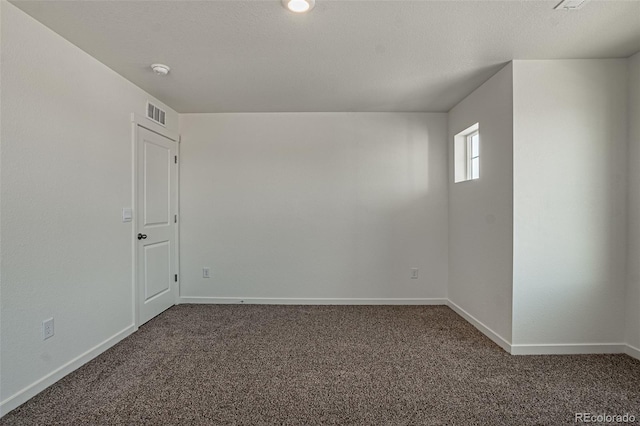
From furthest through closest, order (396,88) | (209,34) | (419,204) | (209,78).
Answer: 1. (419,204)
2. (396,88)
3. (209,78)
4. (209,34)

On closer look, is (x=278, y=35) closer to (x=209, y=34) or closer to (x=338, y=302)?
(x=209, y=34)

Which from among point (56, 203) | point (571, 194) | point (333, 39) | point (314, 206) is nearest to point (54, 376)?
point (56, 203)

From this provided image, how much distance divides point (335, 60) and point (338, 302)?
9.07ft

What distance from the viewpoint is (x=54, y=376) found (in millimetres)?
2084

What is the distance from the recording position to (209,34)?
2.10m

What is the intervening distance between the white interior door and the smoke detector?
699 mm

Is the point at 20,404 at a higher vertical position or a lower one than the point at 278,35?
lower

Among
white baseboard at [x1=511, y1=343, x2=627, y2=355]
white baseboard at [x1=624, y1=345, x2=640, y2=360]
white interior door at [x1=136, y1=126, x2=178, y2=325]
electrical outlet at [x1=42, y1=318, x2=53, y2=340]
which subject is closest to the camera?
electrical outlet at [x1=42, y1=318, x2=53, y2=340]

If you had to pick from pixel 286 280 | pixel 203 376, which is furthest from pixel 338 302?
pixel 203 376

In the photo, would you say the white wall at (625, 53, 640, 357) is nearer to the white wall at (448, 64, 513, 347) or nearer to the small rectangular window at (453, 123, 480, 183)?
the white wall at (448, 64, 513, 347)

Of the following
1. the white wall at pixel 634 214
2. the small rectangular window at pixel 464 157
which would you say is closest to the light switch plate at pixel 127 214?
the small rectangular window at pixel 464 157

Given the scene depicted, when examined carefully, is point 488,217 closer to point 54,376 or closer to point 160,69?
point 160,69

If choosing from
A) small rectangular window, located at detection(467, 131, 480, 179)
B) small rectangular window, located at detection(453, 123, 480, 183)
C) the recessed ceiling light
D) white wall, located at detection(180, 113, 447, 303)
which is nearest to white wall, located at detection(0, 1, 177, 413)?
white wall, located at detection(180, 113, 447, 303)

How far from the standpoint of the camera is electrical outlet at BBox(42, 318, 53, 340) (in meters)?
2.01
